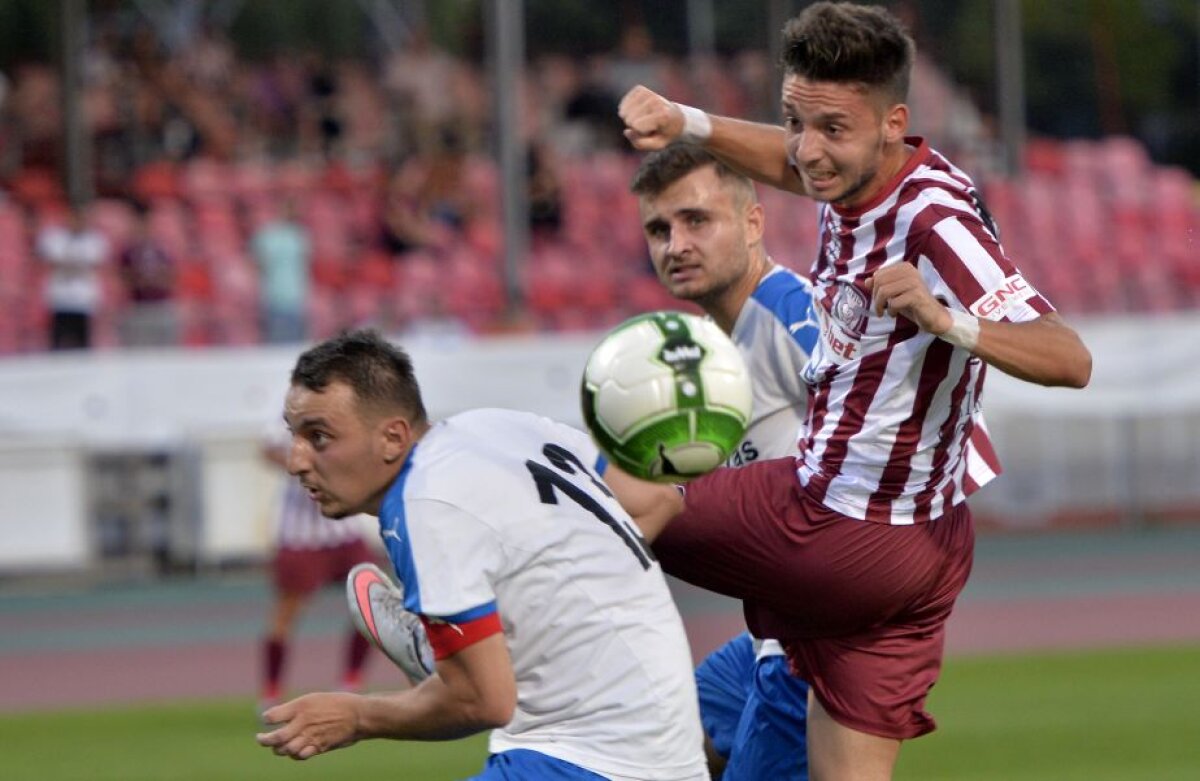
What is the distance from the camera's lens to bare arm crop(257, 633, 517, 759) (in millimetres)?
4234

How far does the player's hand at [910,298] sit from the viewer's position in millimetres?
4496

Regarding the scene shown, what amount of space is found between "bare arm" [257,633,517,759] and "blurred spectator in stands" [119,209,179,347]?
12.5 metres

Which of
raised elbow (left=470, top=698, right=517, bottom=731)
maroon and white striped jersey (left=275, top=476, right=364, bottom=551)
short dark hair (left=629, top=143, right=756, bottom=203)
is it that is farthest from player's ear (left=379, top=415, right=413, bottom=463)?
maroon and white striped jersey (left=275, top=476, right=364, bottom=551)

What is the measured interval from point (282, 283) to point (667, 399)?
12315 mm

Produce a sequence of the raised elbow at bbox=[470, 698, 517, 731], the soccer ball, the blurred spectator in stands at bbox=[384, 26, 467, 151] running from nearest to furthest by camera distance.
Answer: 1. the raised elbow at bbox=[470, 698, 517, 731]
2. the soccer ball
3. the blurred spectator in stands at bbox=[384, 26, 467, 151]

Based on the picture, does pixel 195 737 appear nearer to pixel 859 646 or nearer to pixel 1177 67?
pixel 859 646

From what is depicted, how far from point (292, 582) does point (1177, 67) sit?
13042mm

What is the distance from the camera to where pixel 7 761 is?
376 inches

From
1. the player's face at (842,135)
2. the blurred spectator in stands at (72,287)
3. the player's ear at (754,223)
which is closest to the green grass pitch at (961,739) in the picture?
the player's ear at (754,223)

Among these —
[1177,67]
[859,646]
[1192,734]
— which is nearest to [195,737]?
[1192,734]

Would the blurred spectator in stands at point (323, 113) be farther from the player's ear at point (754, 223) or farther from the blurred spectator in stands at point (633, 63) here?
the player's ear at point (754, 223)

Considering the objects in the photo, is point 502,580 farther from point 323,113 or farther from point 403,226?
point 323,113

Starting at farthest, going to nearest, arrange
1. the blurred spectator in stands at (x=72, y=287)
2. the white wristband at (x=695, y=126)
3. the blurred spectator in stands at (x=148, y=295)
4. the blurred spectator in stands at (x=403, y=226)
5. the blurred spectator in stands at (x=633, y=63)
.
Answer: the blurred spectator in stands at (x=633, y=63) < the blurred spectator in stands at (x=403, y=226) < the blurred spectator in stands at (x=148, y=295) < the blurred spectator in stands at (x=72, y=287) < the white wristband at (x=695, y=126)

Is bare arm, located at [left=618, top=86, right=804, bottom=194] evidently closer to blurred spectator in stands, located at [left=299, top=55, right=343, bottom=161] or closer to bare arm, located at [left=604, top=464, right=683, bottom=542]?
bare arm, located at [left=604, top=464, right=683, bottom=542]
